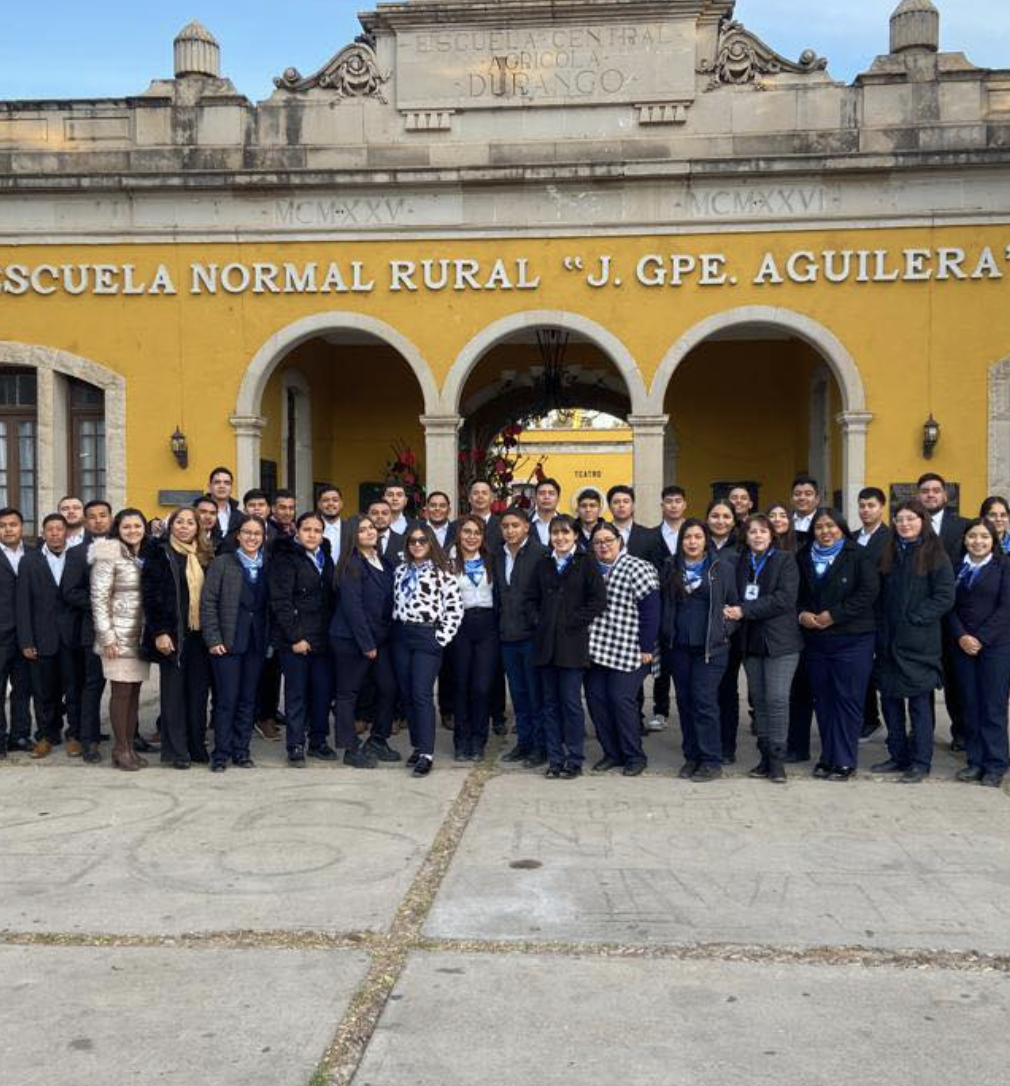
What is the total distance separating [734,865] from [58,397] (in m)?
11.2

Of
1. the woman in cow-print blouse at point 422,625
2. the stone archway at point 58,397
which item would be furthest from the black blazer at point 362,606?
the stone archway at point 58,397

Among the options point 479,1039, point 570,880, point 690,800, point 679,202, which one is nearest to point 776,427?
point 679,202

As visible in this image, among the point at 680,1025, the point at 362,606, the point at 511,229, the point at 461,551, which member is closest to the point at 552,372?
the point at 511,229

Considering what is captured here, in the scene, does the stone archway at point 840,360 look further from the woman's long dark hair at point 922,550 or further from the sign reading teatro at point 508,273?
the woman's long dark hair at point 922,550

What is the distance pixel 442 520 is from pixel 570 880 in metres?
3.81

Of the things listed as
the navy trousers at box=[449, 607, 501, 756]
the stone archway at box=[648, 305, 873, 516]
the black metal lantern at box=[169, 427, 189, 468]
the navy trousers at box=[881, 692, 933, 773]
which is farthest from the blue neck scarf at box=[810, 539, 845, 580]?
the black metal lantern at box=[169, 427, 189, 468]

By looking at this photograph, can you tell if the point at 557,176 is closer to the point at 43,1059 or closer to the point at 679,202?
the point at 679,202

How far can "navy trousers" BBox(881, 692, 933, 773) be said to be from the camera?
697cm

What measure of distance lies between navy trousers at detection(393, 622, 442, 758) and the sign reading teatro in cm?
712

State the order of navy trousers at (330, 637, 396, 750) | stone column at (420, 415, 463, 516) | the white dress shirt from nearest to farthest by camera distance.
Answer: navy trousers at (330, 637, 396, 750) < the white dress shirt < stone column at (420, 415, 463, 516)

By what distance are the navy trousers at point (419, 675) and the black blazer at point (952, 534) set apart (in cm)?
344

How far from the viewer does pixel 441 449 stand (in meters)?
13.6

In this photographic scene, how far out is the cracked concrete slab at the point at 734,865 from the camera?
451 cm

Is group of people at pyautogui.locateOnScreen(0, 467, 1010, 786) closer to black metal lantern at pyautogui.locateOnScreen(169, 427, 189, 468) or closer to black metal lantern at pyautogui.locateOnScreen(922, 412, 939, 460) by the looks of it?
black metal lantern at pyautogui.locateOnScreen(922, 412, 939, 460)
